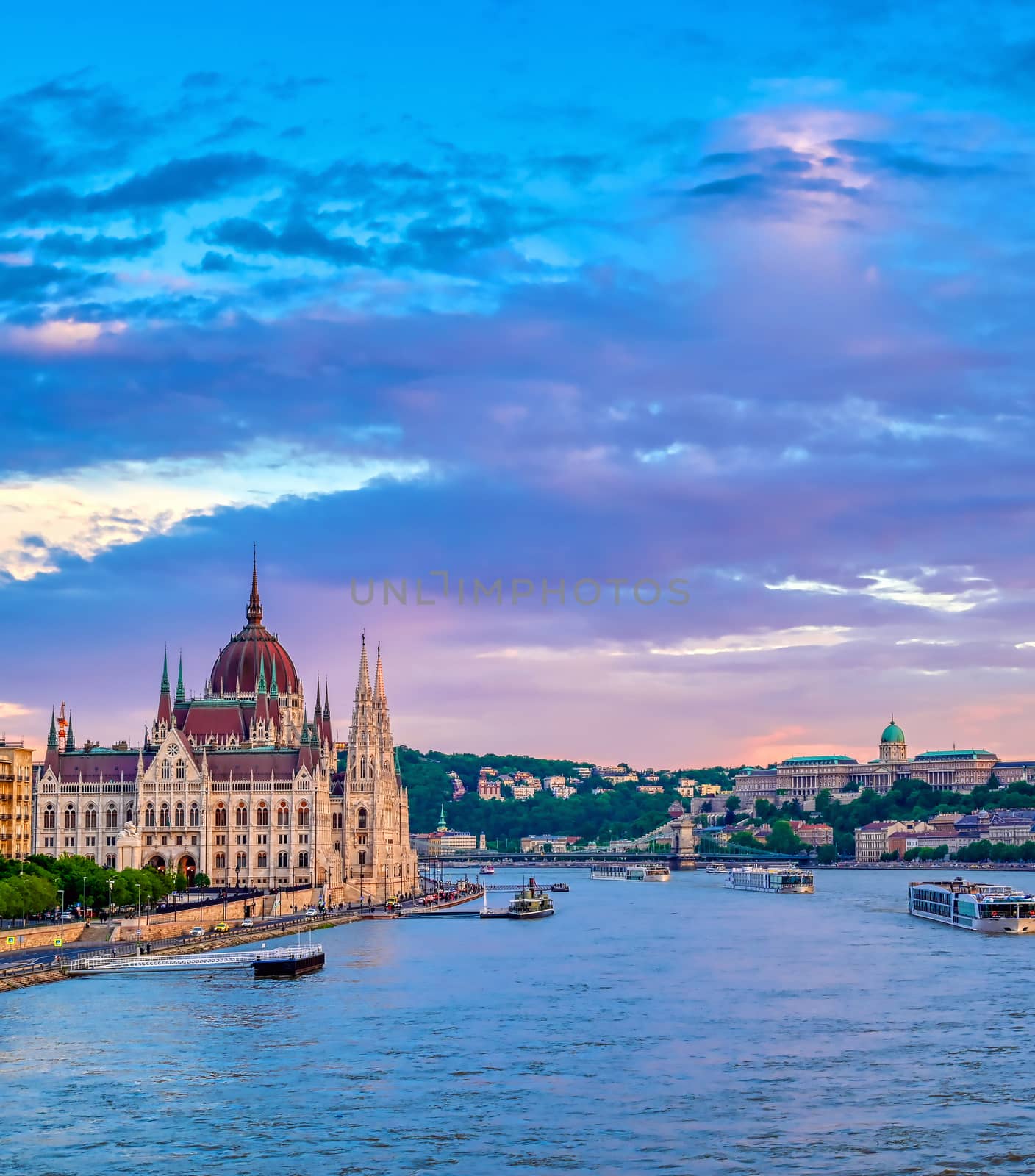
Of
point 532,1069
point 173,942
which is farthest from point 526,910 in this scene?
point 532,1069

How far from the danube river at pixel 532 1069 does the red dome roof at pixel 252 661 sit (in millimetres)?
70019

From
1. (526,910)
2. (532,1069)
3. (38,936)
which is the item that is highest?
(38,936)

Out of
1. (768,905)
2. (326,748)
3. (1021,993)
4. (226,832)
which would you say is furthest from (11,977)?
(768,905)

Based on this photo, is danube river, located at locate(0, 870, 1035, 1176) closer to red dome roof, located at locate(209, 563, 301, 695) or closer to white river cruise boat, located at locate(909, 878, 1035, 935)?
white river cruise boat, located at locate(909, 878, 1035, 935)

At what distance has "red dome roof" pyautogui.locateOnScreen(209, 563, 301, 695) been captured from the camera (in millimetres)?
178875

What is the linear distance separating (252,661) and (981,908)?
71.7 metres

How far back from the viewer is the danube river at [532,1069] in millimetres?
55688

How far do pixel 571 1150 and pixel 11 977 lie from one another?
41.1 m

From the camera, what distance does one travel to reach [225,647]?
182125 mm

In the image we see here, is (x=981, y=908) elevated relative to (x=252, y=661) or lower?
lower

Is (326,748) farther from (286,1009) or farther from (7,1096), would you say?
(7,1096)

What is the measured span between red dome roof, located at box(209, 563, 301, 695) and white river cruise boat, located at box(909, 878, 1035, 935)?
198 ft

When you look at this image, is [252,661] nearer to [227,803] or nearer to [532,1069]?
[227,803]

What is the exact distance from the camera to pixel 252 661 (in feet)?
591
